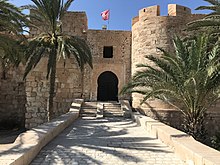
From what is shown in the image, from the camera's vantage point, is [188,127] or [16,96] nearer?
[188,127]

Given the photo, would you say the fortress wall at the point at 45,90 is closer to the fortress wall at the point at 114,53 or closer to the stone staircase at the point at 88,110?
the stone staircase at the point at 88,110

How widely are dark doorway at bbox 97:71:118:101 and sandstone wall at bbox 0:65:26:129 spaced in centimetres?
502

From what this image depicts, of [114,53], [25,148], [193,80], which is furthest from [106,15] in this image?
[25,148]

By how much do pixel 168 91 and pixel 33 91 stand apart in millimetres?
8681

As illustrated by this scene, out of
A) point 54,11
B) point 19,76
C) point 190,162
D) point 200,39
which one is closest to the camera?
point 190,162

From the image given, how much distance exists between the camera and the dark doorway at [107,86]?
15.9 metres

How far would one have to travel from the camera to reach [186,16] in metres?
12.1

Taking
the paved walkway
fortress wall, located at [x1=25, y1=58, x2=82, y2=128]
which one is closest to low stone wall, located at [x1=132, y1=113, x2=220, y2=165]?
the paved walkway

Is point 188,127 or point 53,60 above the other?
point 53,60

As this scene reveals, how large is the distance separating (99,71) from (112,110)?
4.50m

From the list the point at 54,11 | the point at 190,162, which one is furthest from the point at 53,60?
the point at 190,162

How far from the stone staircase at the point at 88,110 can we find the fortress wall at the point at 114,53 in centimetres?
352

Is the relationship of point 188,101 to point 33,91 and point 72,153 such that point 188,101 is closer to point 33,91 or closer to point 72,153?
point 72,153

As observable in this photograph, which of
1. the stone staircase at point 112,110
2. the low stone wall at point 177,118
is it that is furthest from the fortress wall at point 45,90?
the low stone wall at point 177,118
